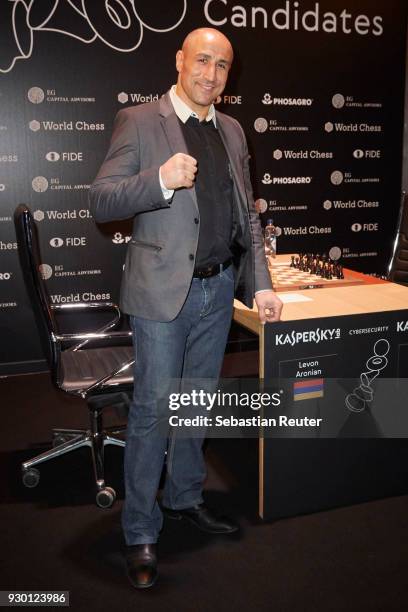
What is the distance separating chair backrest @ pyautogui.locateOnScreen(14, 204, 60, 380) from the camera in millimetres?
2316

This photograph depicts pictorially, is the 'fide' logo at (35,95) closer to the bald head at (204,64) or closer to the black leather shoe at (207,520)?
the bald head at (204,64)

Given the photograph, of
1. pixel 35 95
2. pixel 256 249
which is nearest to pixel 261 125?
pixel 35 95

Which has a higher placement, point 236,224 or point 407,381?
point 236,224

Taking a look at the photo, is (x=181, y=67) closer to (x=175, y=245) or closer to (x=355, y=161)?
(x=175, y=245)

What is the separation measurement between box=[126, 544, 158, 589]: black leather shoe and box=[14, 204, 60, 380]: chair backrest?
804 millimetres

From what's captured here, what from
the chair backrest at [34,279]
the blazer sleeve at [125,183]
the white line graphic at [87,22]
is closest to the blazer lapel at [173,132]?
the blazer sleeve at [125,183]

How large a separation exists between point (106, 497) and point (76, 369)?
1.85 ft

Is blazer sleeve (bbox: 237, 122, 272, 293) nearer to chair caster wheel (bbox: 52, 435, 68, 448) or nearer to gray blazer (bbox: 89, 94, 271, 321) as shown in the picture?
gray blazer (bbox: 89, 94, 271, 321)

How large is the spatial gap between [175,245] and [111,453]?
5.03 ft

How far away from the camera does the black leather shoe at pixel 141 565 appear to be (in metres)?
1.95

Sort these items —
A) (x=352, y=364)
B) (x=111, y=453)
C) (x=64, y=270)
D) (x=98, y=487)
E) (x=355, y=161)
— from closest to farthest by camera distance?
(x=352, y=364) < (x=98, y=487) < (x=111, y=453) < (x=64, y=270) < (x=355, y=161)

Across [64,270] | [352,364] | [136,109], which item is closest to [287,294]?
[352,364]

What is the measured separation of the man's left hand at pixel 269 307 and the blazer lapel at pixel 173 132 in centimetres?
47

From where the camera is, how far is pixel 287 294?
2.62 meters
